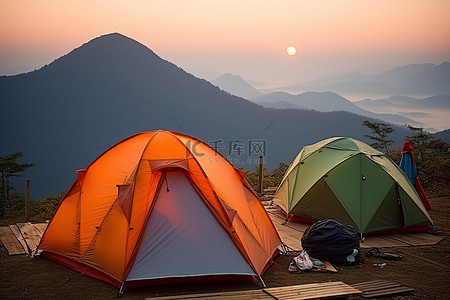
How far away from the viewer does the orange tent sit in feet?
19.4

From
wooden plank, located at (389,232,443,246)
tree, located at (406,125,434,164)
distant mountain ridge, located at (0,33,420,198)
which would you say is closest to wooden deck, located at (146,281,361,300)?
wooden plank, located at (389,232,443,246)

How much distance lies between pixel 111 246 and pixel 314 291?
2.91 m

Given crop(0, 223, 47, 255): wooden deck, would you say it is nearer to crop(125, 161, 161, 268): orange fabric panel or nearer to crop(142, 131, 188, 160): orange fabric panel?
crop(125, 161, 161, 268): orange fabric panel

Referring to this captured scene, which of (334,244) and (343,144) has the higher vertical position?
(343,144)

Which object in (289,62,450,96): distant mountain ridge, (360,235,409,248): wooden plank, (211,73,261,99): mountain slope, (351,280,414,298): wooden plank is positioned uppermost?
(211,73,261,99): mountain slope

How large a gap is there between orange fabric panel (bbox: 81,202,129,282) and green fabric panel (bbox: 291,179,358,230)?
4.77 meters

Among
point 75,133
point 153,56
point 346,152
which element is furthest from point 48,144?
point 346,152

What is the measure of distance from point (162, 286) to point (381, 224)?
17.2 ft

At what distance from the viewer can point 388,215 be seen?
9141mm

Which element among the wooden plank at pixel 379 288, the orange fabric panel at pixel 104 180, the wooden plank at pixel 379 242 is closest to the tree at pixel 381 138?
the wooden plank at pixel 379 242

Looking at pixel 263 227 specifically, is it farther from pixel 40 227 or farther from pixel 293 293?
pixel 40 227

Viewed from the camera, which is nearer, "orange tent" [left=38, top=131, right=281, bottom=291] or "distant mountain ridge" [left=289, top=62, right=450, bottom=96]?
"orange tent" [left=38, top=131, right=281, bottom=291]

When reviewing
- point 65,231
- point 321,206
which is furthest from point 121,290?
point 321,206

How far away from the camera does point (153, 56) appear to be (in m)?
80.2
